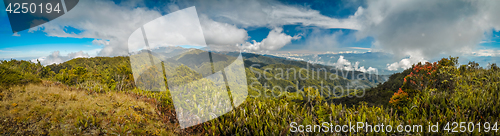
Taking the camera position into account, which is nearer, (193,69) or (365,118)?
(365,118)

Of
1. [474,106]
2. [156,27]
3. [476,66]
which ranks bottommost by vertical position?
[474,106]

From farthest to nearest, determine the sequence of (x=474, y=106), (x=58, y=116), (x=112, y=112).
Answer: (x=112, y=112)
(x=58, y=116)
(x=474, y=106)

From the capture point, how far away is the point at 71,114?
4.70 meters

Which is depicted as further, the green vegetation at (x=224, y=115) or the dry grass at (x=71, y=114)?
the dry grass at (x=71, y=114)

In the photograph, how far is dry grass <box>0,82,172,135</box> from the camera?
4.12 meters

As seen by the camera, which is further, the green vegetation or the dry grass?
the dry grass

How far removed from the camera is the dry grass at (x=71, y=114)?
4121mm

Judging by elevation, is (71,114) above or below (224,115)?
above

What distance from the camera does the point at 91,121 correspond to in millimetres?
4465

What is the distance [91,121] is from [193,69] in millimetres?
3092

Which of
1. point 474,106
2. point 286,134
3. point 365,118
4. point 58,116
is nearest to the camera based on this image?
point 286,134

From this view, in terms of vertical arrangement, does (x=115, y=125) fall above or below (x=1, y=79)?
below

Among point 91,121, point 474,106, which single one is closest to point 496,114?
point 474,106

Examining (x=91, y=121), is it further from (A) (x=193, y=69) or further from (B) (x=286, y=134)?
(B) (x=286, y=134)
